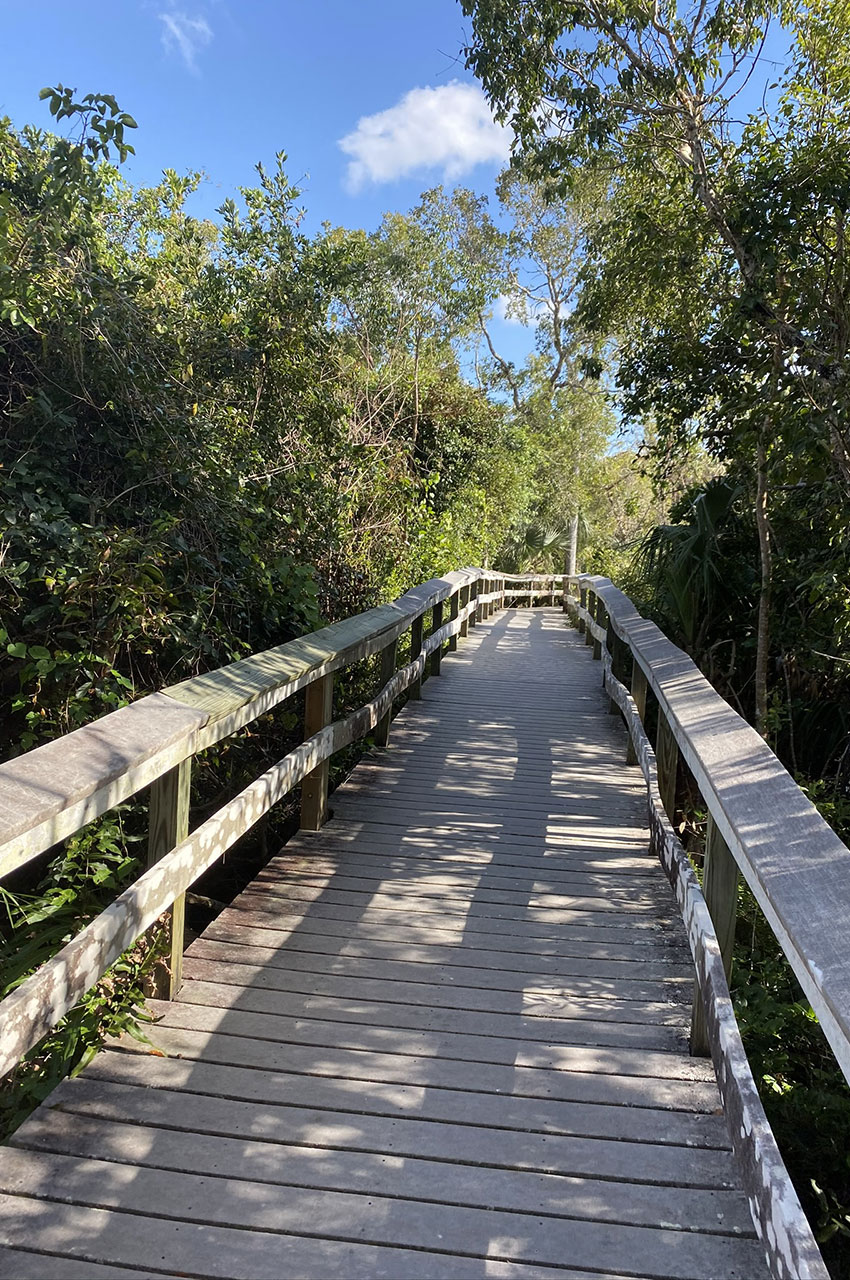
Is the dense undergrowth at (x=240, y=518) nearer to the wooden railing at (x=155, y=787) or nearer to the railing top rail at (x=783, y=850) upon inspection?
the wooden railing at (x=155, y=787)

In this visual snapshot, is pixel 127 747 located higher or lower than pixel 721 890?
higher


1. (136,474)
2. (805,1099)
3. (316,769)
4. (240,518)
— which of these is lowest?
(805,1099)

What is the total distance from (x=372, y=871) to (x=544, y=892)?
74cm

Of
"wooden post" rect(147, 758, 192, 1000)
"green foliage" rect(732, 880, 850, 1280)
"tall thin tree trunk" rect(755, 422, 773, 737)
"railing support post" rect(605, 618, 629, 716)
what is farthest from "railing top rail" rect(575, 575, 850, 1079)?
"railing support post" rect(605, 618, 629, 716)

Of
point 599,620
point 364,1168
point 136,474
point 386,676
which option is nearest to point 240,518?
point 136,474

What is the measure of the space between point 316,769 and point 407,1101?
2.15m

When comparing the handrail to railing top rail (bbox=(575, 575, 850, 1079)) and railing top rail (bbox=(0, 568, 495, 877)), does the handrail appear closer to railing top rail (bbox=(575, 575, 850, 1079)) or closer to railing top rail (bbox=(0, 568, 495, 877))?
railing top rail (bbox=(575, 575, 850, 1079))

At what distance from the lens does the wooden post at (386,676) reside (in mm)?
5645

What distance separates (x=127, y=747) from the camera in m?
2.26

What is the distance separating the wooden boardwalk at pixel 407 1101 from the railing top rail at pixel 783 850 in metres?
0.82

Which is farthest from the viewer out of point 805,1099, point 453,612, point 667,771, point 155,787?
point 453,612

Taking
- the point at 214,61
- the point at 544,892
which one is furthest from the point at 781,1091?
the point at 214,61

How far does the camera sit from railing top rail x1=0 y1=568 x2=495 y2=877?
1805mm

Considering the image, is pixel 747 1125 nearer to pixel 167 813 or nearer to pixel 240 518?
pixel 167 813
